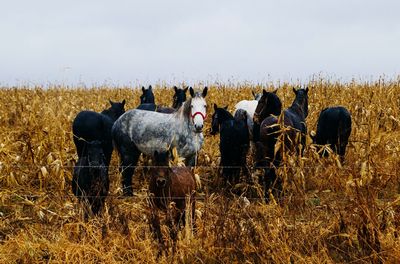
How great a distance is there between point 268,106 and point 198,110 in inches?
48.6

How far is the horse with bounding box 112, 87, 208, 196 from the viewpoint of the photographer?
833cm

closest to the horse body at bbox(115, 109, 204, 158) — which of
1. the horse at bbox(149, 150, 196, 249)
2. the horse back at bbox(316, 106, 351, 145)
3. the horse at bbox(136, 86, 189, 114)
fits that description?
the horse at bbox(136, 86, 189, 114)

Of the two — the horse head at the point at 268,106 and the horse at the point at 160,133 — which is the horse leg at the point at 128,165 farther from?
the horse head at the point at 268,106

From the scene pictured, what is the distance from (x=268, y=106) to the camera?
28.0 ft

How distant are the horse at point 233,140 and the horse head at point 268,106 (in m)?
0.32

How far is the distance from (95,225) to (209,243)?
4.25ft

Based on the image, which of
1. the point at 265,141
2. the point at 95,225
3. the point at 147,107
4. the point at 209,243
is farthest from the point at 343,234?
the point at 147,107

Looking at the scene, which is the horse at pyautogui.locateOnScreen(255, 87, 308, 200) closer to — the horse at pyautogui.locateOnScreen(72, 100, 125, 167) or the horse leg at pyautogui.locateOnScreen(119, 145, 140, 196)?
the horse leg at pyautogui.locateOnScreen(119, 145, 140, 196)

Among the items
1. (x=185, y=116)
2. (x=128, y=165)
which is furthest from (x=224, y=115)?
(x=128, y=165)

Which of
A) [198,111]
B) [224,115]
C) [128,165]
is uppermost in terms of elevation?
[198,111]

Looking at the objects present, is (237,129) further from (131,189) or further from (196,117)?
(131,189)

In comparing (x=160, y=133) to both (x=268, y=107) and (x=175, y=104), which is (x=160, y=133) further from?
(x=175, y=104)

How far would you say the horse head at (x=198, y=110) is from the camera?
8.08m

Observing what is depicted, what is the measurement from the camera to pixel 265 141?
798 cm
